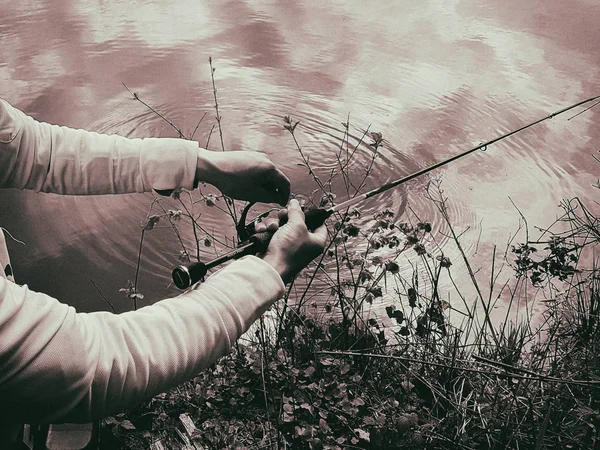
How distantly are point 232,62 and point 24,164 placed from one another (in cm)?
256

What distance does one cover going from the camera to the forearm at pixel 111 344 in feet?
2.68

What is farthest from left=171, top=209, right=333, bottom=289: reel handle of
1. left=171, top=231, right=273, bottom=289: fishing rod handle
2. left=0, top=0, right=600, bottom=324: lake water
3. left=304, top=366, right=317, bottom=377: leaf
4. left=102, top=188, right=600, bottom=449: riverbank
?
left=0, top=0, right=600, bottom=324: lake water

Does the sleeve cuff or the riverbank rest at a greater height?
the sleeve cuff

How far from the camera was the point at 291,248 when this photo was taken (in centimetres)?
114

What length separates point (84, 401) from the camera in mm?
875

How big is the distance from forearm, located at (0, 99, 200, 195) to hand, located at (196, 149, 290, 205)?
1.3 inches

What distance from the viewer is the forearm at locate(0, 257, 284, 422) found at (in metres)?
0.82

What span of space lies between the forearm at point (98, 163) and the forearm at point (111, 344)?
16.0 inches

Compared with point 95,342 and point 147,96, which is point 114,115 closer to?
point 147,96

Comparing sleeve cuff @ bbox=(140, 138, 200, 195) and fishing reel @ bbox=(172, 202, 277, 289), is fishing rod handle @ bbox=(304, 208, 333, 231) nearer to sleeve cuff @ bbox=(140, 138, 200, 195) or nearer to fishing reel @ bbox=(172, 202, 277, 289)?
fishing reel @ bbox=(172, 202, 277, 289)

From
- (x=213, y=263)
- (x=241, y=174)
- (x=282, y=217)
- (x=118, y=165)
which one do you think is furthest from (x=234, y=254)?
(x=118, y=165)

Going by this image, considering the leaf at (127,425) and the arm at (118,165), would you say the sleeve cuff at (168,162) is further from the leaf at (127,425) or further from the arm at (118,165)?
the leaf at (127,425)

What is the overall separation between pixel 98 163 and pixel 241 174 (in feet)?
1.08

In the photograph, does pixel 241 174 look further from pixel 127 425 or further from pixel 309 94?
pixel 309 94
